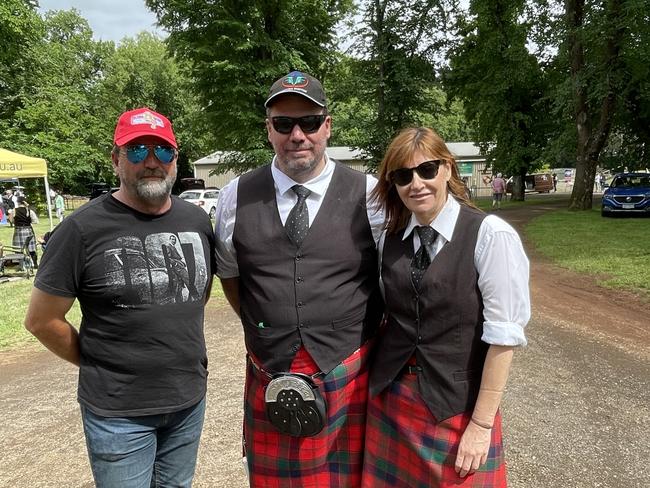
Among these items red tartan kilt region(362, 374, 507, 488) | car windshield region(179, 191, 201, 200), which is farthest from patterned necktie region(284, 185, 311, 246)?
car windshield region(179, 191, 201, 200)

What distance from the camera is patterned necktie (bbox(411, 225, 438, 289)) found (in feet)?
5.85

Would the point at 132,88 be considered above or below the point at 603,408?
above

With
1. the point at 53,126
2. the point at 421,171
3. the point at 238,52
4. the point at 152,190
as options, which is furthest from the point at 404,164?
the point at 53,126

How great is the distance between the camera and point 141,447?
1890 millimetres

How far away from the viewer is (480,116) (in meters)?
26.1

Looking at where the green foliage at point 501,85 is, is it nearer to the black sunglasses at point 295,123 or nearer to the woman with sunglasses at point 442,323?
the black sunglasses at point 295,123

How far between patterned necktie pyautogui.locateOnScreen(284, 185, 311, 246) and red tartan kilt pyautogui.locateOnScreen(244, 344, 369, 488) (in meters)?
0.48

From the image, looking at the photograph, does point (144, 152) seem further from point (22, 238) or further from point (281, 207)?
point (22, 238)

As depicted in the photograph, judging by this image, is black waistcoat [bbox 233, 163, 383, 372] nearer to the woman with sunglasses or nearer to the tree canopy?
the woman with sunglasses

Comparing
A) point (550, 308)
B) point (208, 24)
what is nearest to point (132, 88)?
point (208, 24)

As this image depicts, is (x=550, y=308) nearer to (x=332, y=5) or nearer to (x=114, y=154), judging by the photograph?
(x=114, y=154)

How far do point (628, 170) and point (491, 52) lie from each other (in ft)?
26.6

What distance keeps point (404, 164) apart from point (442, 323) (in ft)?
1.98

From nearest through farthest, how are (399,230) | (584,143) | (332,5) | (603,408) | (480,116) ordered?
(399,230) → (603,408) → (584,143) → (332,5) → (480,116)
